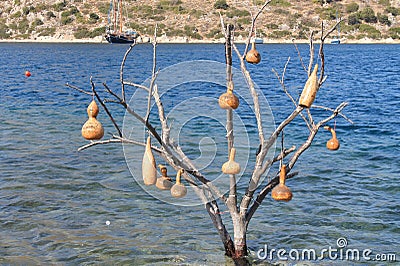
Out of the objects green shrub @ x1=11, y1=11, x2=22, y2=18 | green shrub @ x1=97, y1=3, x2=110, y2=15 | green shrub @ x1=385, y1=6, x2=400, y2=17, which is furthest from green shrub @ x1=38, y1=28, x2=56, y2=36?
green shrub @ x1=385, y1=6, x2=400, y2=17

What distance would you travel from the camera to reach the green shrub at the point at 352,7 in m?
128

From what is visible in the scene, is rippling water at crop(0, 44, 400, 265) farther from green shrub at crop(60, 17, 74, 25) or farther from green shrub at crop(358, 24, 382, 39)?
green shrub at crop(60, 17, 74, 25)

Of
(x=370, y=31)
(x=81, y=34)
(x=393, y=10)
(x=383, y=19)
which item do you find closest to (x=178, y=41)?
(x=81, y=34)

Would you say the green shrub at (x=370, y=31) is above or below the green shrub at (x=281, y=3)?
below

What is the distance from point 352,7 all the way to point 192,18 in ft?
111

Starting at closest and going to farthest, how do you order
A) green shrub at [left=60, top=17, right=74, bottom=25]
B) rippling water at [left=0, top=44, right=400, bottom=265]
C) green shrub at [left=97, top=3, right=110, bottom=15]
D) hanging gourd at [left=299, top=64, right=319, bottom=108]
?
1. hanging gourd at [left=299, top=64, right=319, bottom=108]
2. rippling water at [left=0, top=44, right=400, bottom=265]
3. green shrub at [left=60, top=17, right=74, bottom=25]
4. green shrub at [left=97, top=3, right=110, bottom=15]

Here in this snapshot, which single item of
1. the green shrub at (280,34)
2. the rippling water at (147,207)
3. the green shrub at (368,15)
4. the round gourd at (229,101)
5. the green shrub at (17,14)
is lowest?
the green shrub at (280,34)

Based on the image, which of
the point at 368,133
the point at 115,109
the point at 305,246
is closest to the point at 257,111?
the point at 305,246

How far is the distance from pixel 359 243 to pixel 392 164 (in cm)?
572

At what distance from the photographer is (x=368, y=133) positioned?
1911cm

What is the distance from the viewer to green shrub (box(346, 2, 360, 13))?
127562 mm

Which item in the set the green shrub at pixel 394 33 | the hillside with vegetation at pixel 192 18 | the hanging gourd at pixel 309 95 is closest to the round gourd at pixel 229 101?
the hanging gourd at pixel 309 95

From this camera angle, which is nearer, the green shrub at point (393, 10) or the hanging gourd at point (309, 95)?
the hanging gourd at point (309, 95)

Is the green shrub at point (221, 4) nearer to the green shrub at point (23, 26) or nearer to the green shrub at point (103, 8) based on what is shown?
the green shrub at point (103, 8)
